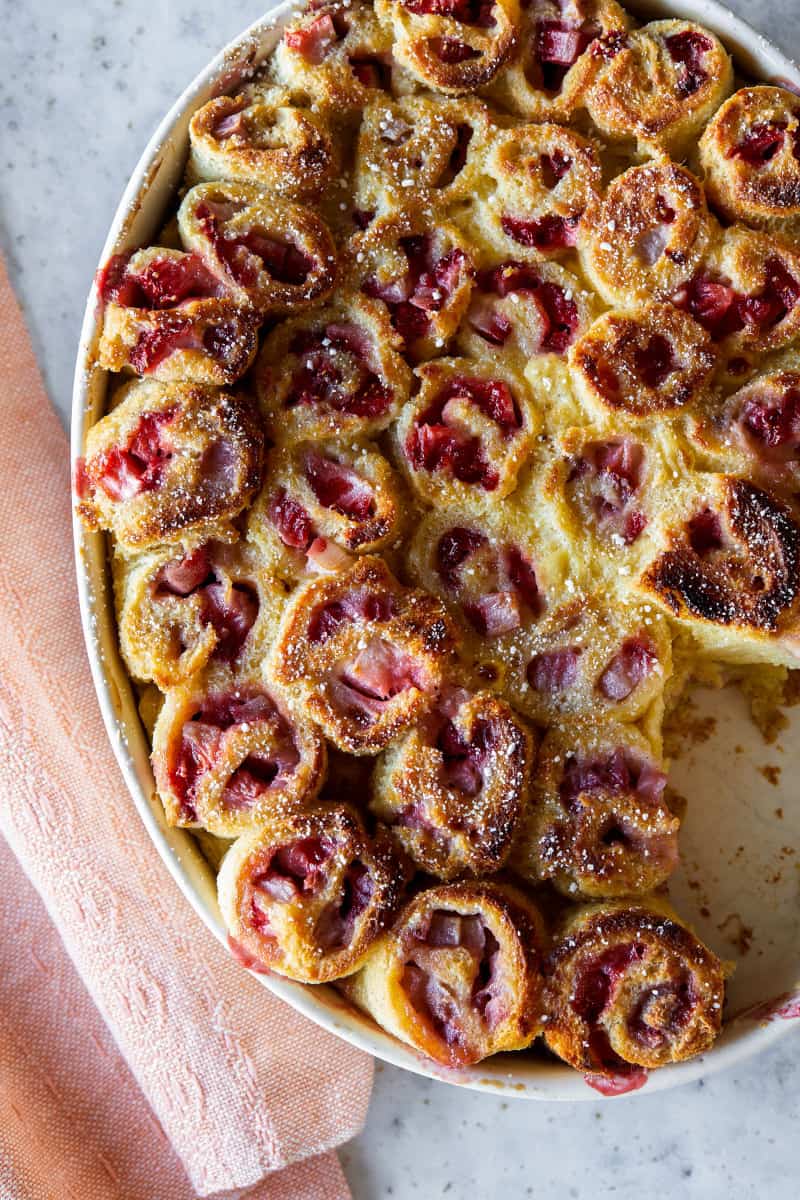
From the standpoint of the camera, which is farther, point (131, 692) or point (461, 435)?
point (131, 692)

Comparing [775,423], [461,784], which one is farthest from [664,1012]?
[775,423]

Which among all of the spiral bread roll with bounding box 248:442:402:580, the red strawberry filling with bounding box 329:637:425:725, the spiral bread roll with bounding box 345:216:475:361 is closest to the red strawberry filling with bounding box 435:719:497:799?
the red strawberry filling with bounding box 329:637:425:725

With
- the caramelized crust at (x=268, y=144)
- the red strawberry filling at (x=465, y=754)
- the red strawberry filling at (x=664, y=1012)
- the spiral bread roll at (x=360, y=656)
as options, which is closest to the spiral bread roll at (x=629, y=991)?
the red strawberry filling at (x=664, y=1012)

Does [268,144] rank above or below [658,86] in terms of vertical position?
above

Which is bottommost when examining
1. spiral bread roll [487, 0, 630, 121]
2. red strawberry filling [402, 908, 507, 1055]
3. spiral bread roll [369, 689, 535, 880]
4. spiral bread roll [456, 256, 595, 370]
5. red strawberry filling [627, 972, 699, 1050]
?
red strawberry filling [627, 972, 699, 1050]

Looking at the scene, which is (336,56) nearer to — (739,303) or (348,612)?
(739,303)

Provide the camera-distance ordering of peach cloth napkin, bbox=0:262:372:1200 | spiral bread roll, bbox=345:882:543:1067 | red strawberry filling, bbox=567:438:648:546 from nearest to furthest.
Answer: spiral bread roll, bbox=345:882:543:1067 → red strawberry filling, bbox=567:438:648:546 → peach cloth napkin, bbox=0:262:372:1200

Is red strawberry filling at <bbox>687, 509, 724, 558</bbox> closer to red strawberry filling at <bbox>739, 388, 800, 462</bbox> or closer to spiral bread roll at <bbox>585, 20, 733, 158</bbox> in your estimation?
red strawberry filling at <bbox>739, 388, 800, 462</bbox>
